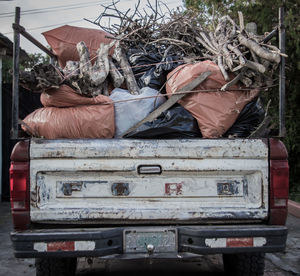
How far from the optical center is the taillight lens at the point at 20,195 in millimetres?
3553

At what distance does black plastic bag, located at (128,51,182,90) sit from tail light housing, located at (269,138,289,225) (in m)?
1.33

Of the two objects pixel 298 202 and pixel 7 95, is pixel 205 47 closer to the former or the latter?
pixel 298 202

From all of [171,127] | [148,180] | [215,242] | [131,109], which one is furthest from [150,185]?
[131,109]

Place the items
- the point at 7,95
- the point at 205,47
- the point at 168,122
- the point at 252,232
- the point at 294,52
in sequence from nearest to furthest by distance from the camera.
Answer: the point at 252,232 < the point at 168,122 < the point at 205,47 < the point at 294,52 < the point at 7,95

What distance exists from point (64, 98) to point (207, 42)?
1.80m

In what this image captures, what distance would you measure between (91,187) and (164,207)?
1.87 ft

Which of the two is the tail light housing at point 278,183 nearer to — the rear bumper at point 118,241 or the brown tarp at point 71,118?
the rear bumper at point 118,241

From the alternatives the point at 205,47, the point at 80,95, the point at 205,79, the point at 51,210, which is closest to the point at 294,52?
the point at 205,47

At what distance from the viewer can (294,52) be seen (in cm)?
851

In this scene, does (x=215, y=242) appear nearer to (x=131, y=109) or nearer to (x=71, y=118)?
(x=131, y=109)

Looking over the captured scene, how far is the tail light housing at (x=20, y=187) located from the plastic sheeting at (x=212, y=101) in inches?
52.9

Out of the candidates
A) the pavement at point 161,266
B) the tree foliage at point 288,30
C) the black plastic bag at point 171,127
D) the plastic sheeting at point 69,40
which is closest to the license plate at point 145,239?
the black plastic bag at point 171,127

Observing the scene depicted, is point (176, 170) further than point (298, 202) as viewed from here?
No

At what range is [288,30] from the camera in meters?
8.21
